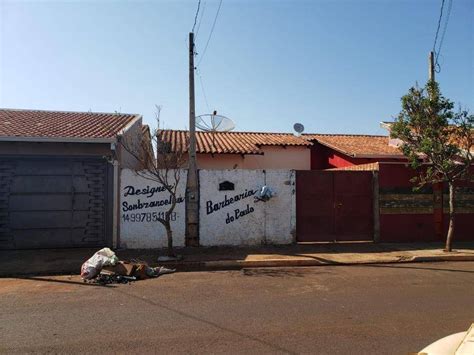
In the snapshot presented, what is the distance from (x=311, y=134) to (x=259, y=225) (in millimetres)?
13356

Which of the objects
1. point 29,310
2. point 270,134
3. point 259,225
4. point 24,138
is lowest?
point 29,310

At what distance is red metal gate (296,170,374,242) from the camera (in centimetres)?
1249

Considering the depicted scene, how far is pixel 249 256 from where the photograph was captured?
1053cm

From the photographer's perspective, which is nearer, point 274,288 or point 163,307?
point 163,307

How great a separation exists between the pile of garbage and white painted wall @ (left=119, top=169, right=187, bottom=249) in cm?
284

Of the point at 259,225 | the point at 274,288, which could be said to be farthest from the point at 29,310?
the point at 259,225

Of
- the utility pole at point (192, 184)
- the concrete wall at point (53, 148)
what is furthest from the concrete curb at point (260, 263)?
the concrete wall at point (53, 148)

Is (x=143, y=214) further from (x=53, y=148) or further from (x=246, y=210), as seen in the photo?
(x=53, y=148)

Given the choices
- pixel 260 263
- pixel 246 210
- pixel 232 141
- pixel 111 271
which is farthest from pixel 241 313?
pixel 232 141

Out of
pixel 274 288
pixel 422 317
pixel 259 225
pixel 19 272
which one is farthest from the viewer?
pixel 259 225

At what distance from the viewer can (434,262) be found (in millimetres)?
10523

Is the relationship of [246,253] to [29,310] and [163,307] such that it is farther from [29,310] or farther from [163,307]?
[29,310]

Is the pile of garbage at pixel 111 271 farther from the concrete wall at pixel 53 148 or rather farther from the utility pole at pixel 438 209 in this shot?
the utility pole at pixel 438 209

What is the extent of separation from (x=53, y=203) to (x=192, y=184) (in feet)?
13.1
